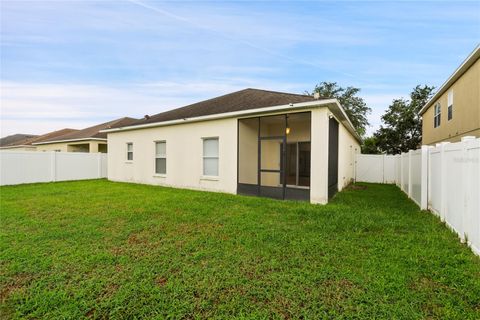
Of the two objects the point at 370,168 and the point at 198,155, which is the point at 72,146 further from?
A: the point at 370,168

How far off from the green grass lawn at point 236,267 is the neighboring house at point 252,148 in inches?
106

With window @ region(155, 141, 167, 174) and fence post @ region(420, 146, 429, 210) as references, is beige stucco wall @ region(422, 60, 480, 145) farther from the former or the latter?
window @ region(155, 141, 167, 174)

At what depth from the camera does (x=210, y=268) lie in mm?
3432

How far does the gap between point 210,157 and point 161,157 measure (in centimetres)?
349

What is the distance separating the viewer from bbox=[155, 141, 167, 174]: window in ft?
41.9

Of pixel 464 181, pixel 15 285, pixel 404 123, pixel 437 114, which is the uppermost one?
pixel 404 123

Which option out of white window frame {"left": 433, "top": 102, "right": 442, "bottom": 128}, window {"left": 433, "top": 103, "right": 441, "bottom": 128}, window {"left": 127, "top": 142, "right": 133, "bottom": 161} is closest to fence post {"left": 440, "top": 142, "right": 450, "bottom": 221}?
white window frame {"left": 433, "top": 102, "right": 442, "bottom": 128}

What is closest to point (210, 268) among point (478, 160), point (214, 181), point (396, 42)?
point (478, 160)

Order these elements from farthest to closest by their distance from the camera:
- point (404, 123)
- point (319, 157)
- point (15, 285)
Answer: point (404, 123)
point (319, 157)
point (15, 285)

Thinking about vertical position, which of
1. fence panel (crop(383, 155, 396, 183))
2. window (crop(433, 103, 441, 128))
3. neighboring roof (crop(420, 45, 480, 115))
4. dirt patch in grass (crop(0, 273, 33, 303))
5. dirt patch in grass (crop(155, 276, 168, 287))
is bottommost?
dirt patch in grass (crop(0, 273, 33, 303))

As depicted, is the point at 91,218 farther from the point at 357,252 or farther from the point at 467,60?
the point at 467,60

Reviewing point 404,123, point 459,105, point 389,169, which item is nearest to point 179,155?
point 459,105

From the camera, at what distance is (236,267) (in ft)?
11.4

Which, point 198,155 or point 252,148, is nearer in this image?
point 252,148
